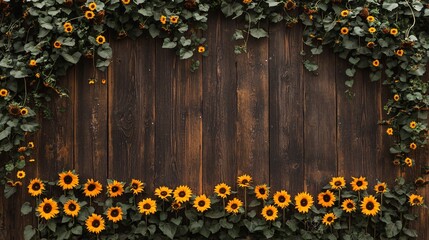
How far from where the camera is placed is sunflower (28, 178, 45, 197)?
116 inches

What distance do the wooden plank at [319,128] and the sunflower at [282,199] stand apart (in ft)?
0.52

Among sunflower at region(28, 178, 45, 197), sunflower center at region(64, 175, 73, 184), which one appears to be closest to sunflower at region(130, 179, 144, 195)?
sunflower center at region(64, 175, 73, 184)

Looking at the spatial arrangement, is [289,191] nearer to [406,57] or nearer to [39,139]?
[406,57]

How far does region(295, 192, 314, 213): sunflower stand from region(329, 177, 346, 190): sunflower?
15 cm

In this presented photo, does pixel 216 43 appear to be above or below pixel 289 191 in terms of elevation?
above

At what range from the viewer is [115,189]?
3.02 m

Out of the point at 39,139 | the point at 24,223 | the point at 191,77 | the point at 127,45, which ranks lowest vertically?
the point at 24,223

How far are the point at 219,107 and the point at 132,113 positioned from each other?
0.52 meters

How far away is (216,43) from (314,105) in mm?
693

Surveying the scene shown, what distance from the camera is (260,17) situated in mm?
3055

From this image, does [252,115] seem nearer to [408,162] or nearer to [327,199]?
[327,199]

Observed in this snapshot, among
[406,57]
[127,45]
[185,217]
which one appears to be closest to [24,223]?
[185,217]

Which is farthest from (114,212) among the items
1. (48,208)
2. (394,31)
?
(394,31)

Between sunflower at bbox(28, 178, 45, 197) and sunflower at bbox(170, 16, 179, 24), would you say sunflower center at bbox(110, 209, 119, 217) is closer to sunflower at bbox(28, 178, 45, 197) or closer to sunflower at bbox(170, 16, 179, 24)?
sunflower at bbox(28, 178, 45, 197)
